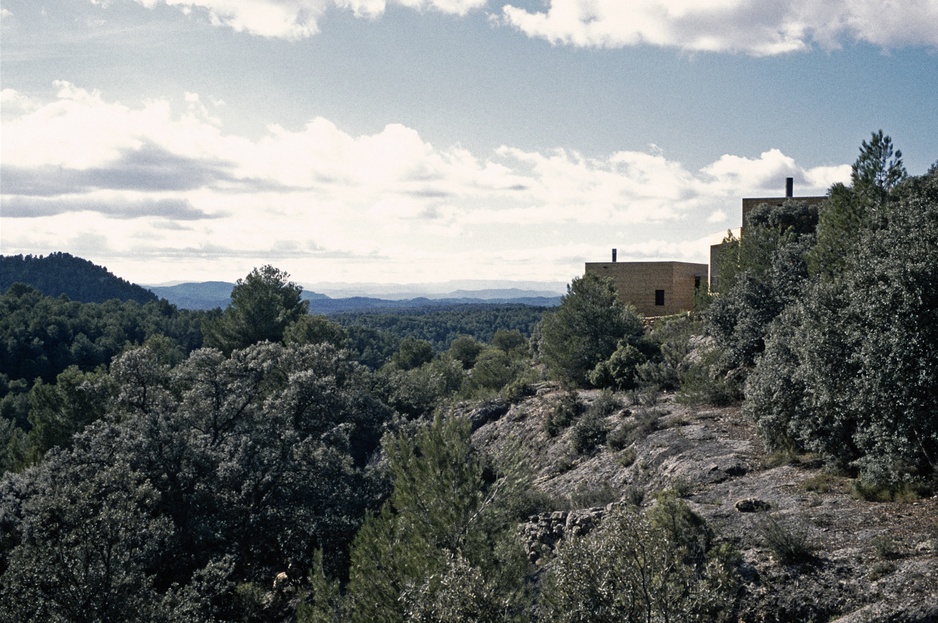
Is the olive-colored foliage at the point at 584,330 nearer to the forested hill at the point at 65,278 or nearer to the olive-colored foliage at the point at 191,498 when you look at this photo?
the olive-colored foliage at the point at 191,498

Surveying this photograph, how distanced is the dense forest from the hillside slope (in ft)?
1.89

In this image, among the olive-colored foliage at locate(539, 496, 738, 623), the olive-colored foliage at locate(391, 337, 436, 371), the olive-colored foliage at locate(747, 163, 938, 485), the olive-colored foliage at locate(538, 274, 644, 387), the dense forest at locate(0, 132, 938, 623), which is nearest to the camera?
the olive-colored foliage at locate(539, 496, 738, 623)

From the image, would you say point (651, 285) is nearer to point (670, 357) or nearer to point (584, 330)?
point (584, 330)

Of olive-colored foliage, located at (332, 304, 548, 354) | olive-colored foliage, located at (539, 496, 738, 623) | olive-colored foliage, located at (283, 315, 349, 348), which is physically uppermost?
olive-colored foliage, located at (283, 315, 349, 348)

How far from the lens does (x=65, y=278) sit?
585 feet

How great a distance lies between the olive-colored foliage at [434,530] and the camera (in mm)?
11125

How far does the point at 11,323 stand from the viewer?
70.1 meters

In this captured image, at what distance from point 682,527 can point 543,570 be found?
9.17 ft

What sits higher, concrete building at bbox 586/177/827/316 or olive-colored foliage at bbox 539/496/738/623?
concrete building at bbox 586/177/827/316

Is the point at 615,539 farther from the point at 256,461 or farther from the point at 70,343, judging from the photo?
the point at 70,343

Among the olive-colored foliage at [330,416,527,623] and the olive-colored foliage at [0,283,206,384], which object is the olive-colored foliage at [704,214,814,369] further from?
the olive-colored foliage at [0,283,206,384]

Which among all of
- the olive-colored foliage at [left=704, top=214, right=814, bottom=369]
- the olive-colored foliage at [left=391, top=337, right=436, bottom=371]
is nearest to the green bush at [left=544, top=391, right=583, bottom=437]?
the olive-colored foliage at [left=704, top=214, right=814, bottom=369]

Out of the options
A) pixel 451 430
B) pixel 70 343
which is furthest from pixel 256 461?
pixel 70 343

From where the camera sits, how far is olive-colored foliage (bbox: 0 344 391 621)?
14.1 meters
